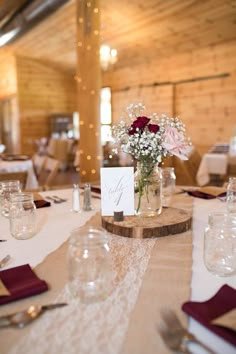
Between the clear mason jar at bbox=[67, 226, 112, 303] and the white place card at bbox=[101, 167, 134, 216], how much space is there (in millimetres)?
492

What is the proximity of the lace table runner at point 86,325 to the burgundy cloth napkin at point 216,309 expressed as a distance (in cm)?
14

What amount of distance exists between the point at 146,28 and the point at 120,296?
5.99 metres

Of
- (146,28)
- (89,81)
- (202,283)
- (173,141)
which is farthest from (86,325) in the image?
(146,28)

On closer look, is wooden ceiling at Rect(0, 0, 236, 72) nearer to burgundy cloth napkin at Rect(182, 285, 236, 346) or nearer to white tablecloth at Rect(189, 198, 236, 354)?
white tablecloth at Rect(189, 198, 236, 354)

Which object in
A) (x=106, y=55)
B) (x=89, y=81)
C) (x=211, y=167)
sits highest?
(x=106, y=55)

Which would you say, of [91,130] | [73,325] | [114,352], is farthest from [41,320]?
[91,130]

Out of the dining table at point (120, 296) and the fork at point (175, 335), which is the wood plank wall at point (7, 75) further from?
the fork at point (175, 335)

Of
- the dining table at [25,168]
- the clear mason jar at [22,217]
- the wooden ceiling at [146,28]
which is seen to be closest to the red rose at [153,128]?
the clear mason jar at [22,217]

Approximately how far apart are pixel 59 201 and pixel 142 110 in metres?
0.73

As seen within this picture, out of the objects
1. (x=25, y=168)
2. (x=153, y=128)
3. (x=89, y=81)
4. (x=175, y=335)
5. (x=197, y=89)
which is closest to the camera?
(x=175, y=335)

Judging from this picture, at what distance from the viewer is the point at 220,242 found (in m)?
1.01

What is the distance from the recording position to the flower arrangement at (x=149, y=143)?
4.08ft

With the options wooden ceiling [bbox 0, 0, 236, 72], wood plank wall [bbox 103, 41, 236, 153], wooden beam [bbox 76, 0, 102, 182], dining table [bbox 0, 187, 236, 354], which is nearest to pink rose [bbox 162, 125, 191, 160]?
dining table [bbox 0, 187, 236, 354]

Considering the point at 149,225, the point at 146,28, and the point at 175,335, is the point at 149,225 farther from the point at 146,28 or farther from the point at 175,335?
the point at 146,28
